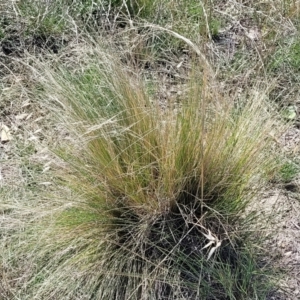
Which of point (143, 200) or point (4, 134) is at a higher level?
point (143, 200)

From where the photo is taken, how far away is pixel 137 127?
2.02 meters

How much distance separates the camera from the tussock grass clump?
6.49ft

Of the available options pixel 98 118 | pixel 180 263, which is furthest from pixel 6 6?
pixel 180 263

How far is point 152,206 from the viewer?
6.56 feet

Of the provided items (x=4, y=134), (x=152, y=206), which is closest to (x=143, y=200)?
(x=152, y=206)

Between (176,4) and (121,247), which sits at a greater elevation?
(176,4)

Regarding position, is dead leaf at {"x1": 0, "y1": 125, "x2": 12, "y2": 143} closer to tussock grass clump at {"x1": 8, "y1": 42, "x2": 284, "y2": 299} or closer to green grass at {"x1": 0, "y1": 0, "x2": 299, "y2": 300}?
green grass at {"x1": 0, "y1": 0, "x2": 299, "y2": 300}

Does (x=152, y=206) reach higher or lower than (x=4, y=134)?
higher

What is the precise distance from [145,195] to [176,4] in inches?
52.6

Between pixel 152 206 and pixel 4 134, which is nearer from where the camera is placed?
pixel 152 206

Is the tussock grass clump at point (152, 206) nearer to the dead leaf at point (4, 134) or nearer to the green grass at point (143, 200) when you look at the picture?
the green grass at point (143, 200)

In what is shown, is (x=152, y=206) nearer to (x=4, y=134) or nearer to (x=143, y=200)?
(x=143, y=200)

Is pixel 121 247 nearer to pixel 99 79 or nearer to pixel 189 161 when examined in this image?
pixel 189 161

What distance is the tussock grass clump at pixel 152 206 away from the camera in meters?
1.98
